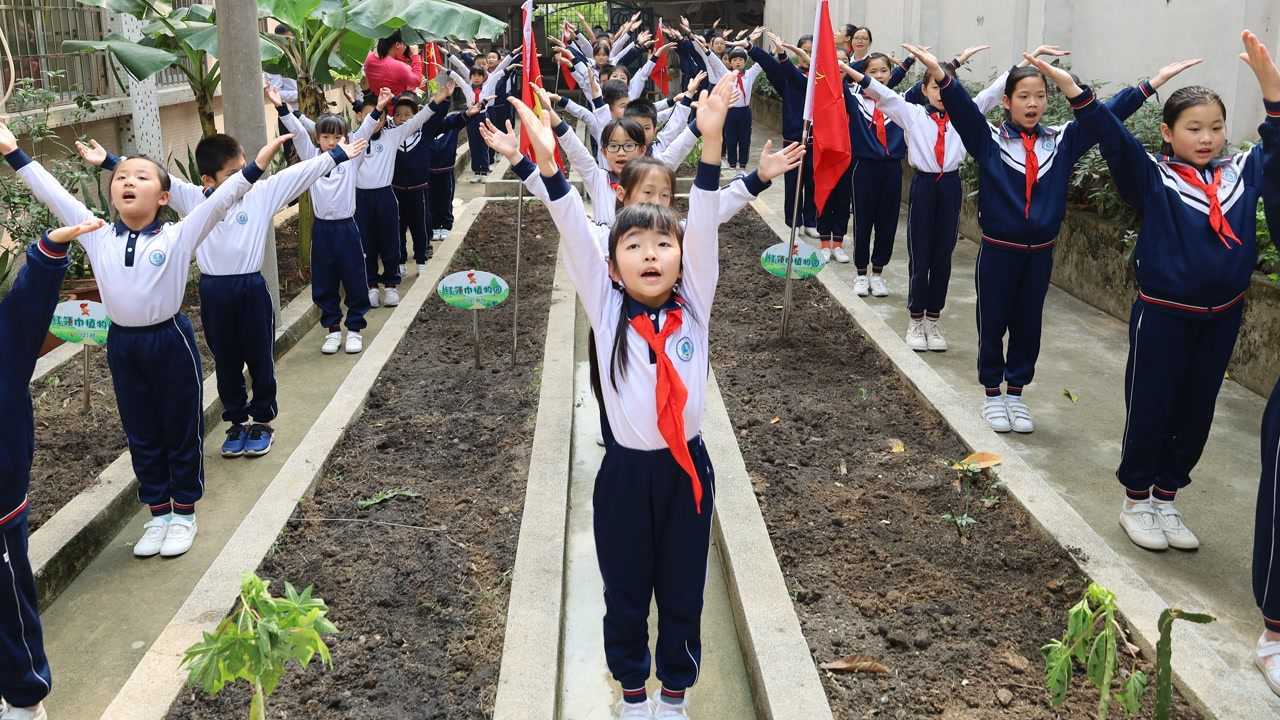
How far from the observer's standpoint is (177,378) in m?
5.01

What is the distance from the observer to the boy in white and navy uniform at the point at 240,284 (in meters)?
5.91

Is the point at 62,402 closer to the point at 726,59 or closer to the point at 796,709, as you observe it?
the point at 796,709

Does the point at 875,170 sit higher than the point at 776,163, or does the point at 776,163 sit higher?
the point at 776,163

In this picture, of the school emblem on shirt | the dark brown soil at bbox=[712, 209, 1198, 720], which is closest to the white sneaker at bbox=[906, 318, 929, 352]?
the dark brown soil at bbox=[712, 209, 1198, 720]

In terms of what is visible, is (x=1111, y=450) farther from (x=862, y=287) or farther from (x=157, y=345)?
(x=157, y=345)

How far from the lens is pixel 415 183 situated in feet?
33.6

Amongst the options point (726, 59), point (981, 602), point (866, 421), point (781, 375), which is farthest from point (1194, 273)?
point (726, 59)

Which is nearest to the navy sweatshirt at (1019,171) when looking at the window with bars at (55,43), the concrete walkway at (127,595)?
the concrete walkway at (127,595)

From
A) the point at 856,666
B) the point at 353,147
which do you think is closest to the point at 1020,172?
the point at 856,666

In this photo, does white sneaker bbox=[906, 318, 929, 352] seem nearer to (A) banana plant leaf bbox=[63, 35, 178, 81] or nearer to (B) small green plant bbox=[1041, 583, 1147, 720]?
(B) small green plant bbox=[1041, 583, 1147, 720]

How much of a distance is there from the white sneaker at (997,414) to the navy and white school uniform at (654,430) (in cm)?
325

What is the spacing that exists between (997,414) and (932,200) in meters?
1.96

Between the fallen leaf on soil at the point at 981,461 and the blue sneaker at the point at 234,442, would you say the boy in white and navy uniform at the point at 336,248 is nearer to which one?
the blue sneaker at the point at 234,442

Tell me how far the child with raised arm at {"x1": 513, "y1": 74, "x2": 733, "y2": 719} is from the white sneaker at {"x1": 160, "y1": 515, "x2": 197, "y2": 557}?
8.22 feet
